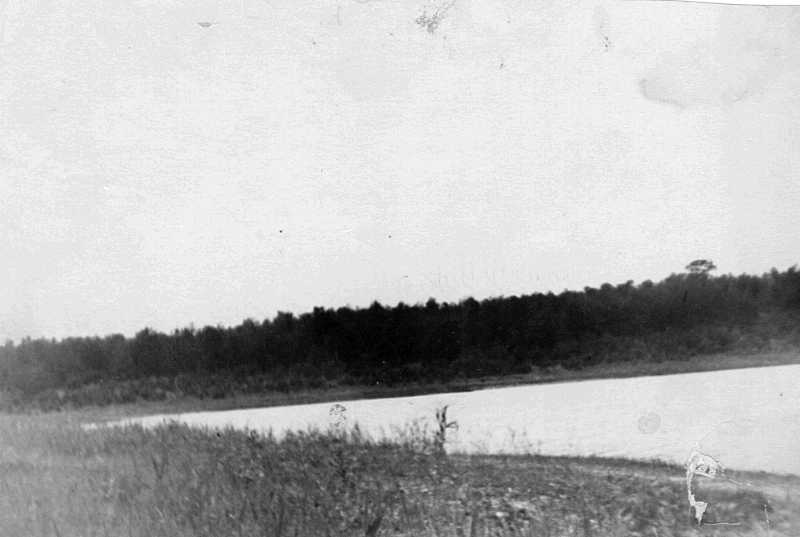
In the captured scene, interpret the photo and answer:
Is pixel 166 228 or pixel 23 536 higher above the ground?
pixel 166 228

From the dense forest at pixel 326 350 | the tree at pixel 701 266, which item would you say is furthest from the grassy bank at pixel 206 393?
the tree at pixel 701 266

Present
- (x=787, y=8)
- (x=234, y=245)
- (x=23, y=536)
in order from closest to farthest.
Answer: (x=23, y=536), (x=234, y=245), (x=787, y=8)

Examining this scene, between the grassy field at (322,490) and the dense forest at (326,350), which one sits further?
the dense forest at (326,350)

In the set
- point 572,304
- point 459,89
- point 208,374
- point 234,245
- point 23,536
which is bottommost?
point 23,536

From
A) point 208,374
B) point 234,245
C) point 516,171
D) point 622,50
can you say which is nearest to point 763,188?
point 622,50

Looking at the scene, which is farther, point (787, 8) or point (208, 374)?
point (787, 8)

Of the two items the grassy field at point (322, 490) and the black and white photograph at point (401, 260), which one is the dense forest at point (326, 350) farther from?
the grassy field at point (322, 490)

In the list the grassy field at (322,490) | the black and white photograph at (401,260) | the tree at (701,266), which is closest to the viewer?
the grassy field at (322,490)

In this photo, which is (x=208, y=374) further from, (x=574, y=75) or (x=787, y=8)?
(x=787, y=8)

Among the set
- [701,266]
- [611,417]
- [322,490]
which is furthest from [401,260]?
[701,266]
